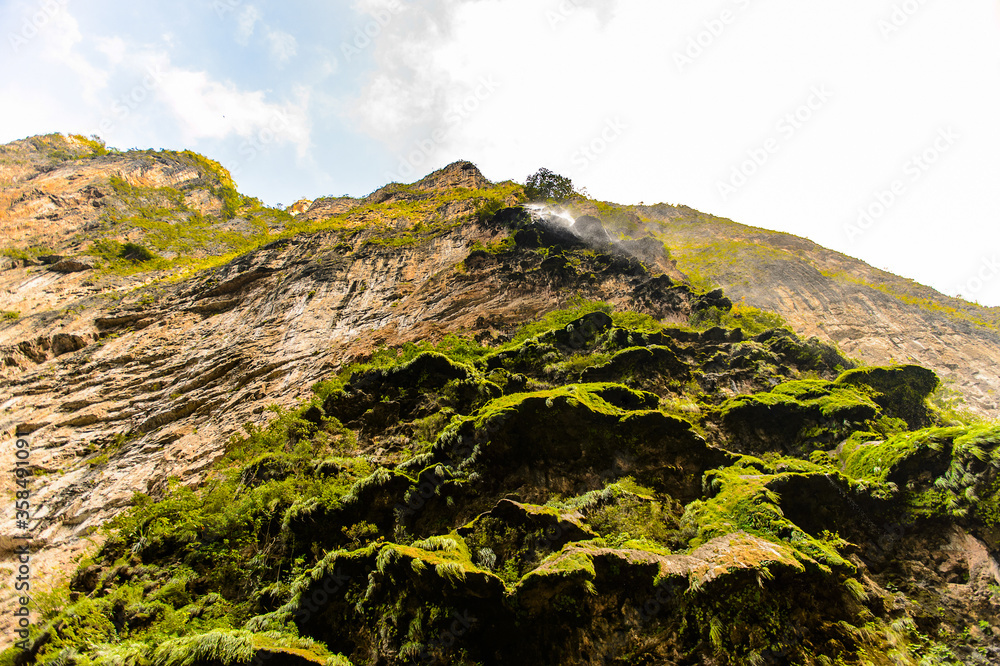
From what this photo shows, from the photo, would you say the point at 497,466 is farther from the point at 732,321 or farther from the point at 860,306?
the point at 860,306

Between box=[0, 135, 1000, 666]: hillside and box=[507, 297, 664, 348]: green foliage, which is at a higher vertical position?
box=[507, 297, 664, 348]: green foliage

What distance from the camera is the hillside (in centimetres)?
857

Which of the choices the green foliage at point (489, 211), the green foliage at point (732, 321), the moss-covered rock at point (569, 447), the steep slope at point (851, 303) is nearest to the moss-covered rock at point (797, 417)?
the moss-covered rock at point (569, 447)

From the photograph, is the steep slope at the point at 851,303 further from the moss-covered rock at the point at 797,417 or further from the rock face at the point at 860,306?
the moss-covered rock at the point at 797,417

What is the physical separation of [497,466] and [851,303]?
25.8 meters

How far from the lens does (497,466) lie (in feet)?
40.1

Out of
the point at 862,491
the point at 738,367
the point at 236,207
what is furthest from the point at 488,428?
the point at 236,207

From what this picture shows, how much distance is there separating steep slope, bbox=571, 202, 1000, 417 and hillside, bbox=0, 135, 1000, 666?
10.7 inches

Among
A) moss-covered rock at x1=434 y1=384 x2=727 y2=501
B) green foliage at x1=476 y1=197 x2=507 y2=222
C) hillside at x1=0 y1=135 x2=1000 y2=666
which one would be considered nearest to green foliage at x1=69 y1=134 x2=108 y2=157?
hillside at x1=0 y1=135 x2=1000 y2=666

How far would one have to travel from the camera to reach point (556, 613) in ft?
28.5

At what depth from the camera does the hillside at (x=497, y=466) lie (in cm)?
857

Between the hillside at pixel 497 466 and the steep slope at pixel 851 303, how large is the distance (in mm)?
272

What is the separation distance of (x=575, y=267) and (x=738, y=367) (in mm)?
10637
